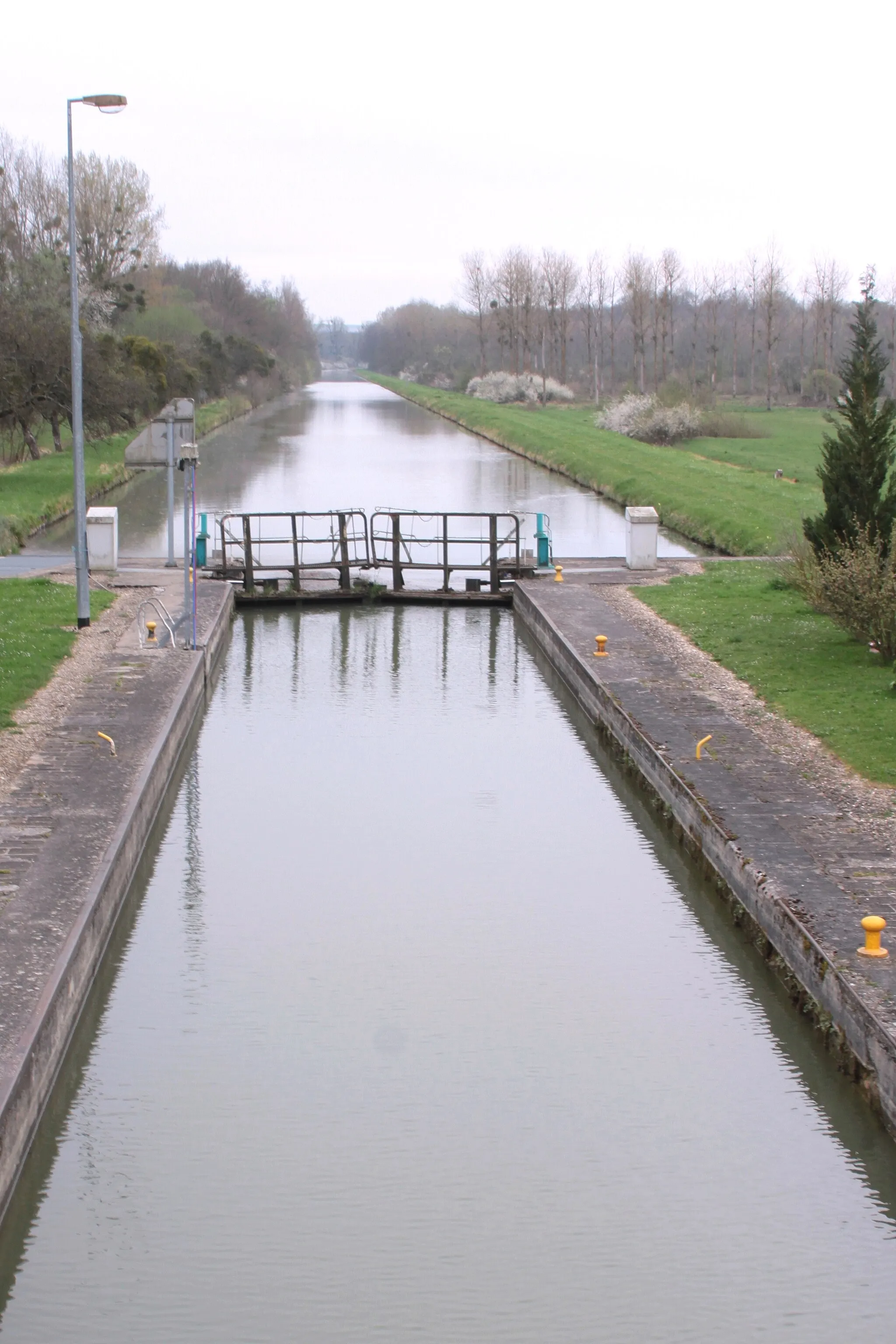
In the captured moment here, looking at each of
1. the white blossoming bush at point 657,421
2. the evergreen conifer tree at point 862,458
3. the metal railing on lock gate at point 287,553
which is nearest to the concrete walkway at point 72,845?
the metal railing on lock gate at point 287,553

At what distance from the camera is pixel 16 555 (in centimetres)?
2580

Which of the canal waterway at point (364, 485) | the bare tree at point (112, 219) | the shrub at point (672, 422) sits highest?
the bare tree at point (112, 219)

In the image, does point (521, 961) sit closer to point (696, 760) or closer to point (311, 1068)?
point (311, 1068)

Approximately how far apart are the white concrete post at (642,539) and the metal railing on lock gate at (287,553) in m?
4.19

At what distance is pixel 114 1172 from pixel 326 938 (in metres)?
3.08

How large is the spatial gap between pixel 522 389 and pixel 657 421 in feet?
109

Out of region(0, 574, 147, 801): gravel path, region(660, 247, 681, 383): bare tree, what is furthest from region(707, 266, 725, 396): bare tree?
region(0, 574, 147, 801): gravel path

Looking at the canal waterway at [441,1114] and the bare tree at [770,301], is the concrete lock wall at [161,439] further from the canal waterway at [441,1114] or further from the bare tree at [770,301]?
the bare tree at [770,301]

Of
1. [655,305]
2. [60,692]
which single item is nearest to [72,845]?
[60,692]

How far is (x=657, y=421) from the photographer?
56.3m

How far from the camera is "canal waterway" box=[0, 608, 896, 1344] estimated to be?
6492mm

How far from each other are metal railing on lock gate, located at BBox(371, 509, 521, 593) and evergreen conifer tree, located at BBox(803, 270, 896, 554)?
6.25 meters

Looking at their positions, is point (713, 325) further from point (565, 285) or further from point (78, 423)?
point (78, 423)

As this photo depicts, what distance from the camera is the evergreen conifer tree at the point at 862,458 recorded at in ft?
59.9
